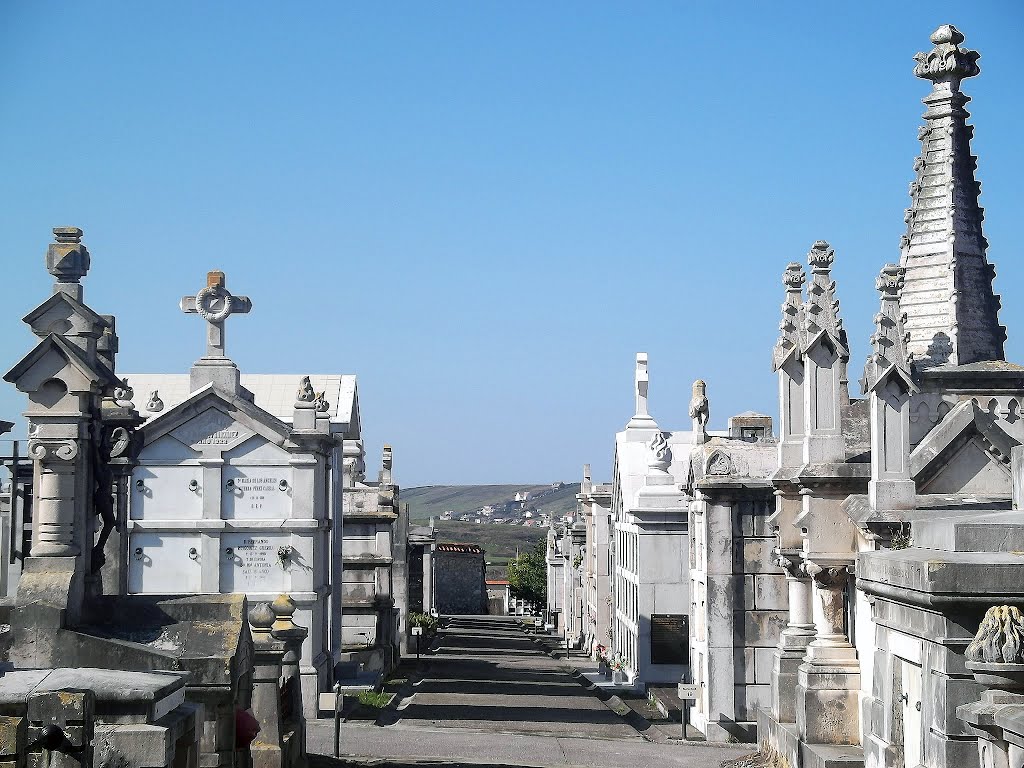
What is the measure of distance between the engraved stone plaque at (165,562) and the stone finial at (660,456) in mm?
9066

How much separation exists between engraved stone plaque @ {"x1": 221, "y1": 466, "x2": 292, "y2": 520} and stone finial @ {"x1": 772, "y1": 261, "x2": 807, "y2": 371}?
9442 mm

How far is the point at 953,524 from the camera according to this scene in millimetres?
7891

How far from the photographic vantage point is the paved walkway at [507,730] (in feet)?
57.4

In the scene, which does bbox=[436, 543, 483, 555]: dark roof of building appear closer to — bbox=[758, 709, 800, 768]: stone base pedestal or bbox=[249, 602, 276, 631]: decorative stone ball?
bbox=[758, 709, 800, 768]: stone base pedestal

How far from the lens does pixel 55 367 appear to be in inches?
440

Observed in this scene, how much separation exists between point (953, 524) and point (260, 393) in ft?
115

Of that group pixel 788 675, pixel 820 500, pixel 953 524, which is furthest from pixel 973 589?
pixel 788 675

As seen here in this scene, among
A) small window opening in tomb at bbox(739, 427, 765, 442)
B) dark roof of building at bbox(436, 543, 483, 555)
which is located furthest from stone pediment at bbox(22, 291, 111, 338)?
dark roof of building at bbox(436, 543, 483, 555)

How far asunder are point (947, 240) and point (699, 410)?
29.5 ft

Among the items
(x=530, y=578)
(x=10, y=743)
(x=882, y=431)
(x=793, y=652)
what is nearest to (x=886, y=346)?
(x=882, y=431)

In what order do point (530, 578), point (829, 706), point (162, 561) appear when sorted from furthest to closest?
point (530, 578), point (162, 561), point (829, 706)

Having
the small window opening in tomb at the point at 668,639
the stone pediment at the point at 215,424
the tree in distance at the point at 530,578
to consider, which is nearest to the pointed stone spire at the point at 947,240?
the stone pediment at the point at 215,424

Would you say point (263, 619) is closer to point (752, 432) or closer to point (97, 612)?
point (97, 612)

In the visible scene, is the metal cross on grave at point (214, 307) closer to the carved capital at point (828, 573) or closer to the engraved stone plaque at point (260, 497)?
the engraved stone plaque at point (260, 497)
